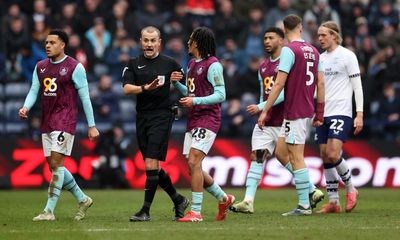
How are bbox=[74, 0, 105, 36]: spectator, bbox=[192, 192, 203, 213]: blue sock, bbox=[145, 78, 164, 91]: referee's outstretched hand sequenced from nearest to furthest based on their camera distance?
bbox=[145, 78, 164, 91]: referee's outstretched hand
bbox=[192, 192, 203, 213]: blue sock
bbox=[74, 0, 105, 36]: spectator

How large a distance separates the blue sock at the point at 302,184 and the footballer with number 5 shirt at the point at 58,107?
283cm

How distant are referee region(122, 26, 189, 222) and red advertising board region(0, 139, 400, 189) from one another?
9189 mm

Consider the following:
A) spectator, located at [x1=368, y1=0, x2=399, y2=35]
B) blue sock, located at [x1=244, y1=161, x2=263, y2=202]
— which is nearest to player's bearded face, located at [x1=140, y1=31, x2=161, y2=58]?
blue sock, located at [x1=244, y1=161, x2=263, y2=202]

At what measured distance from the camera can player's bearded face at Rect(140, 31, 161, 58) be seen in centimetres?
1378

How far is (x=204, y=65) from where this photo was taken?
13836 mm

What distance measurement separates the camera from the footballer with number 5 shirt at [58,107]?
557 inches

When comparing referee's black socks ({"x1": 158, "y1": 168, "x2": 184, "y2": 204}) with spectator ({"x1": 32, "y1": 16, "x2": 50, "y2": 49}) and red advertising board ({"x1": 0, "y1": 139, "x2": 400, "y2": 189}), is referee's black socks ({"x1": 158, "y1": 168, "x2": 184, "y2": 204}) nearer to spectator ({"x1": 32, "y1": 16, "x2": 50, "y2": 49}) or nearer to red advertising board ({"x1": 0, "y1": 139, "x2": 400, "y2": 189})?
red advertising board ({"x1": 0, "y1": 139, "x2": 400, "y2": 189})

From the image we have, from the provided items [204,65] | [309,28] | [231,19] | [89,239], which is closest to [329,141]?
[204,65]

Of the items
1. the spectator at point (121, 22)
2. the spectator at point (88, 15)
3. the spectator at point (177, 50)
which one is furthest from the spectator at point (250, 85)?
the spectator at point (88, 15)

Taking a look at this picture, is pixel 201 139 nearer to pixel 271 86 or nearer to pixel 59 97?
pixel 59 97

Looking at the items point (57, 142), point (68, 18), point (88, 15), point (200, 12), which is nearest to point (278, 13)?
point (200, 12)

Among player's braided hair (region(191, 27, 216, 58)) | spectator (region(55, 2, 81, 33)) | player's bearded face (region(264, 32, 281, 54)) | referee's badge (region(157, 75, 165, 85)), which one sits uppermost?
spectator (region(55, 2, 81, 33))

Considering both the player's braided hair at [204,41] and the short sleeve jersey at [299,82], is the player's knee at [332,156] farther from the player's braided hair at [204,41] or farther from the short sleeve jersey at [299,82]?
the player's braided hair at [204,41]

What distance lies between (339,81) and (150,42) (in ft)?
10.6
